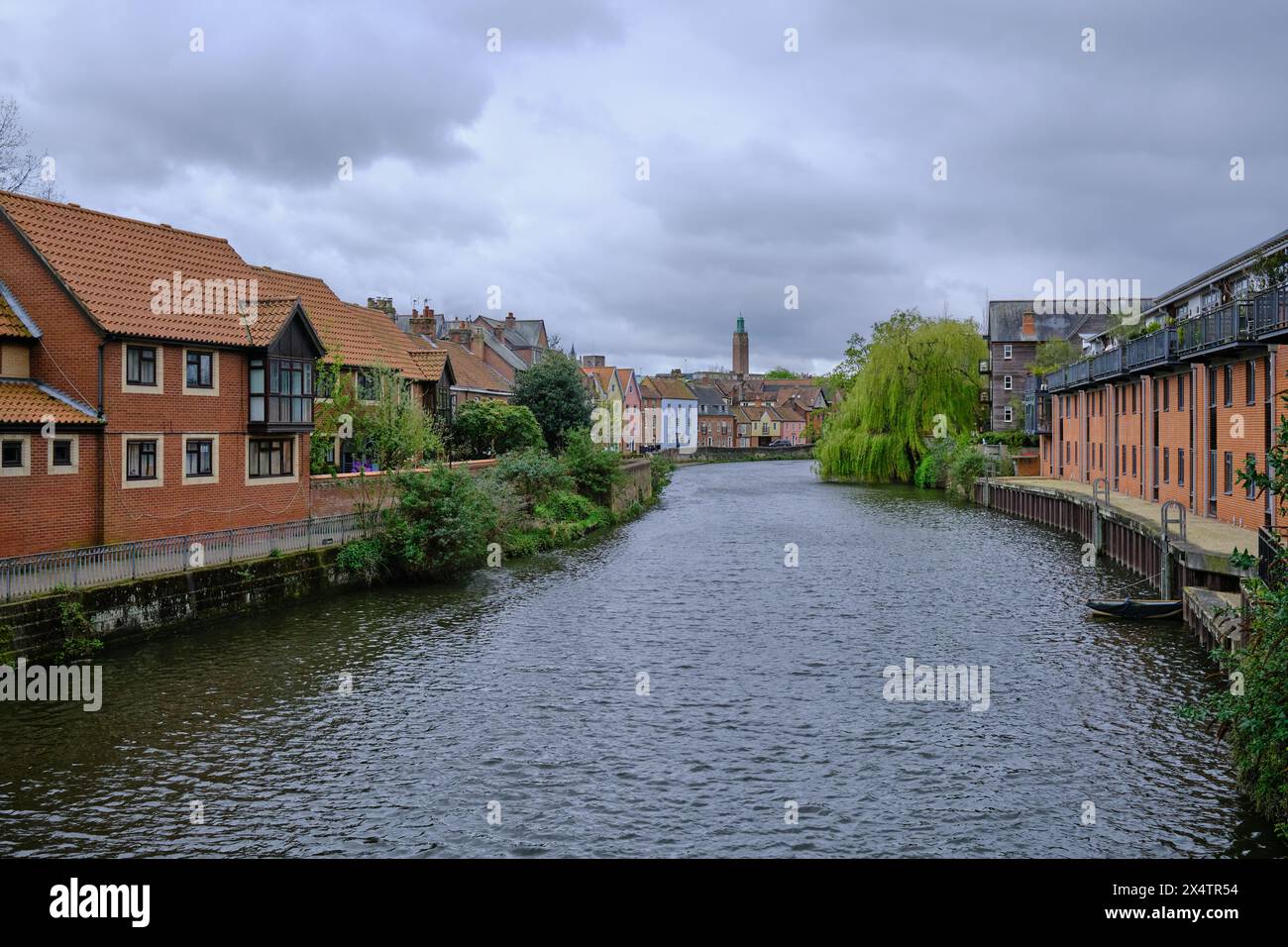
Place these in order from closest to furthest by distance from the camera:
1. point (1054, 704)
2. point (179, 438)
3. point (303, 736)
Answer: point (303, 736), point (1054, 704), point (179, 438)

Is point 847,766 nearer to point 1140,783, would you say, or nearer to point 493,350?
point 1140,783

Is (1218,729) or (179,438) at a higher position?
(179,438)

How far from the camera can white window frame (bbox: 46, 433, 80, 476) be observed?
22922 millimetres

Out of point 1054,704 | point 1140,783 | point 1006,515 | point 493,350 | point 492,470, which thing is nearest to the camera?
point 1140,783

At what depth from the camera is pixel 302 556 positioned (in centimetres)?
2691

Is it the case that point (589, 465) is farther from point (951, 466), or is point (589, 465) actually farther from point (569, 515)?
point (951, 466)

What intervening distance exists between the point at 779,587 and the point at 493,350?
4813cm

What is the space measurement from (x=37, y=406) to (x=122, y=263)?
5.54 meters

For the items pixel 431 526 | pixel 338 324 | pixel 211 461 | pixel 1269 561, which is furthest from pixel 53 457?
pixel 1269 561

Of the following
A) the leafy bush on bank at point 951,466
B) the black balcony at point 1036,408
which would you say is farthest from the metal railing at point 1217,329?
the black balcony at point 1036,408

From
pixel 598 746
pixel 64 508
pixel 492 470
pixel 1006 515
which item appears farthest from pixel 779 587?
pixel 1006 515

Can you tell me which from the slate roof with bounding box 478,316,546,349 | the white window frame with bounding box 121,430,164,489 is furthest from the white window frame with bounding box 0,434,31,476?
the slate roof with bounding box 478,316,546,349

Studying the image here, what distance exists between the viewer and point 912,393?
72500mm

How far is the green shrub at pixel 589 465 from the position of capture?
48.1 metres
